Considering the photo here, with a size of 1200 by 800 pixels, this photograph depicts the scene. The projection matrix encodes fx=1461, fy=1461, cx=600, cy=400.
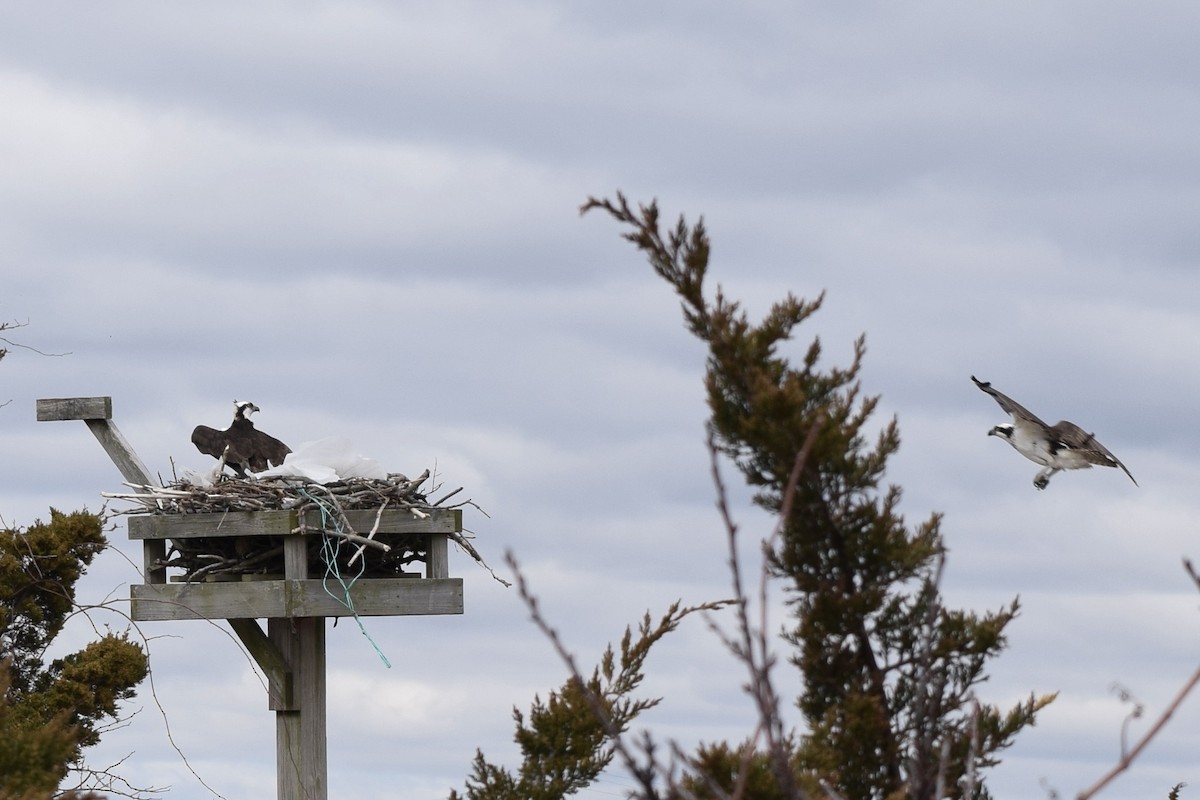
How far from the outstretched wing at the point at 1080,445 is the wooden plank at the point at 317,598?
3167mm

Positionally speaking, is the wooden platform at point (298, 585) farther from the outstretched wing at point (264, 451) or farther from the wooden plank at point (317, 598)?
the outstretched wing at point (264, 451)

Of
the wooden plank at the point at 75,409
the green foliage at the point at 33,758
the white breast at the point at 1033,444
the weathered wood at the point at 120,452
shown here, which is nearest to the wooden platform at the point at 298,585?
the weathered wood at the point at 120,452

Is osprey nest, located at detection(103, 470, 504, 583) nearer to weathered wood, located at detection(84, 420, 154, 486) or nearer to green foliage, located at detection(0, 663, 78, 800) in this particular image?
weathered wood, located at detection(84, 420, 154, 486)

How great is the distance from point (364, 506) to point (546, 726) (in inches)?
91.7

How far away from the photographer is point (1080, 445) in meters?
5.54

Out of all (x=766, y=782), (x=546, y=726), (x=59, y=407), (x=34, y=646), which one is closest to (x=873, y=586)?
(x=766, y=782)

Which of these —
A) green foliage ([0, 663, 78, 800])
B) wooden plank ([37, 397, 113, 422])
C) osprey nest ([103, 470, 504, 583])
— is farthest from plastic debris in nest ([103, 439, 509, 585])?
green foliage ([0, 663, 78, 800])

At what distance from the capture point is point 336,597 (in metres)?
7.29

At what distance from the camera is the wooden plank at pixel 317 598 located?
23.8ft

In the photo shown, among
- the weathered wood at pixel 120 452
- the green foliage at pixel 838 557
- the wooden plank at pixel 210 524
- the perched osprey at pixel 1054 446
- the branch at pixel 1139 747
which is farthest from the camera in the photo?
the weathered wood at pixel 120 452

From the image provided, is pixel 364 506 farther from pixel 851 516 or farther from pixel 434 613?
pixel 851 516

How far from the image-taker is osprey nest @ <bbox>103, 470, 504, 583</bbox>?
23.9ft

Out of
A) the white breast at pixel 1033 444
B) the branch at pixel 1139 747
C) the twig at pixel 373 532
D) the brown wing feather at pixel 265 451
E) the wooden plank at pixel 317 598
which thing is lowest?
the branch at pixel 1139 747

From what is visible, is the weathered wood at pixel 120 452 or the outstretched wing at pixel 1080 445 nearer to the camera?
the outstretched wing at pixel 1080 445
